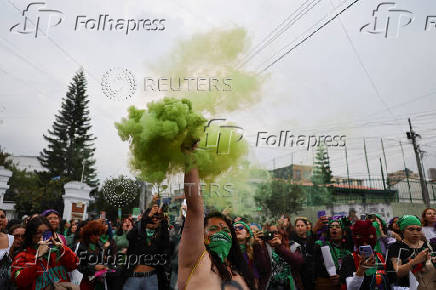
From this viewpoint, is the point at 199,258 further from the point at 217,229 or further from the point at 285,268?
the point at 285,268

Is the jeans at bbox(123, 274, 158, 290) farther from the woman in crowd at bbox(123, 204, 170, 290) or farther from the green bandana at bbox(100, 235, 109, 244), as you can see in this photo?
the green bandana at bbox(100, 235, 109, 244)

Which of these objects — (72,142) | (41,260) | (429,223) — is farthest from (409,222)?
(72,142)

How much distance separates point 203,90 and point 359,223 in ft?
8.06

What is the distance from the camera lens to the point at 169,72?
4168 mm

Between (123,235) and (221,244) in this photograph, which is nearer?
(221,244)

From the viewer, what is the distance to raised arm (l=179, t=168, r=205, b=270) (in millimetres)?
2127

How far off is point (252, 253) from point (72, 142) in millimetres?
42631

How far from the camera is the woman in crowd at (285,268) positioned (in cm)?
437

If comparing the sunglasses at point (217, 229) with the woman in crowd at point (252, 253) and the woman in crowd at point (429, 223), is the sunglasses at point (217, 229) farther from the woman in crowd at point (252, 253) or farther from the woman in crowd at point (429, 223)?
the woman in crowd at point (429, 223)

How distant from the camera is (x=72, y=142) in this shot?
41.8m

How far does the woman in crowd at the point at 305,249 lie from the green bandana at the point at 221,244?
253 centimetres

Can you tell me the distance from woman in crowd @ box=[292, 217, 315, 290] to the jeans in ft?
6.91

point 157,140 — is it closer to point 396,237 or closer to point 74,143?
point 396,237

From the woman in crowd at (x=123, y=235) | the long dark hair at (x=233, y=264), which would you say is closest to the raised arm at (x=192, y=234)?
the long dark hair at (x=233, y=264)
